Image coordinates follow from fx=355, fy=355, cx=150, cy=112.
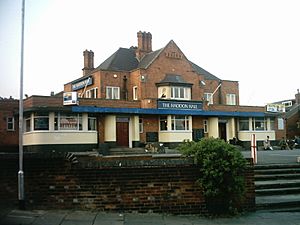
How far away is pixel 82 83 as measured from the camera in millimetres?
43500

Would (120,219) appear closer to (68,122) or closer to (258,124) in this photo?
(68,122)

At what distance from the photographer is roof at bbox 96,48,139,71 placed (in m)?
43.5

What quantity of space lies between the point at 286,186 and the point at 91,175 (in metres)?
6.21

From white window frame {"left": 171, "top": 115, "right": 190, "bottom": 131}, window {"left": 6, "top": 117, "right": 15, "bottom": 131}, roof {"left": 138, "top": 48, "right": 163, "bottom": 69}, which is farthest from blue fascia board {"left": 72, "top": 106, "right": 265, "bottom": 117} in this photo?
window {"left": 6, "top": 117, "right": 15, "bottom": 131}

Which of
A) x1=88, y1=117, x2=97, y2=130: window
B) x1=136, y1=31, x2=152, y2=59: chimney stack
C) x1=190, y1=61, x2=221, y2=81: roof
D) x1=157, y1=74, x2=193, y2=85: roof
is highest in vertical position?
x1=136, y1=31, x2=152, y2=59: chimney stack

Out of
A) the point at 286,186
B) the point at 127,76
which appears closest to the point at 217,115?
the point at 127,76

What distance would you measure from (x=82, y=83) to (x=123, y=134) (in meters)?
11.7

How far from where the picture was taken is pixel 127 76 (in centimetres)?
4097

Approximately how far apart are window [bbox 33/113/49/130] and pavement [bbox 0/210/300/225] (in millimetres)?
23758

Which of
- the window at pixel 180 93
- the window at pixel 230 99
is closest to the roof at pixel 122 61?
the window at pixel 180 93

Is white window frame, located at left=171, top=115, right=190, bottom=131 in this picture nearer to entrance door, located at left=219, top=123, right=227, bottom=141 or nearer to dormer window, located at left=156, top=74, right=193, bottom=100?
dormer window, located at left=156, top=74, right=193, bottom=100

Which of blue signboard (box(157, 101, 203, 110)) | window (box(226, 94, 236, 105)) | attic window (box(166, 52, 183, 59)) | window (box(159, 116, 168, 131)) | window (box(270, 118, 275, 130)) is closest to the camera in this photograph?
blue signboard (box(157, 101, 203, 110))

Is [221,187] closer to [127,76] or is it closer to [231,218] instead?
[231,218]

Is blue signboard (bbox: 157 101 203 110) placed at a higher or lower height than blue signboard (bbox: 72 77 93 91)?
lower
